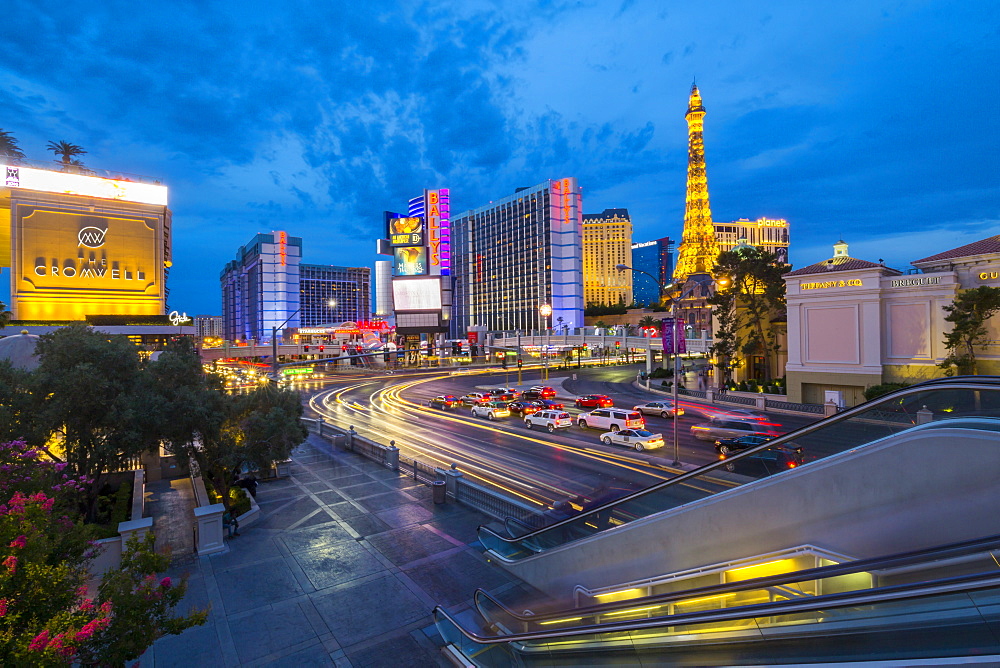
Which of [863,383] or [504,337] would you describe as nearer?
[863,383]

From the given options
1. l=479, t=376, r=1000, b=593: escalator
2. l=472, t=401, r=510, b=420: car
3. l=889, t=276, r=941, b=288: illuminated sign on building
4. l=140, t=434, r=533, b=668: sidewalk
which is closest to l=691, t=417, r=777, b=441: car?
l=472, t=401, r=510, b=420: car

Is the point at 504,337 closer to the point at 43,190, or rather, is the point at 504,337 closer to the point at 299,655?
the point at 43,190

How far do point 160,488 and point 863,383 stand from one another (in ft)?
144

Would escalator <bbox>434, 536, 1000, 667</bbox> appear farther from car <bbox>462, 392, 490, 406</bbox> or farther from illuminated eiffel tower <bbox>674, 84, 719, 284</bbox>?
illuminated eiffel tower <bbox>674, 84, 719, 284</bbox>

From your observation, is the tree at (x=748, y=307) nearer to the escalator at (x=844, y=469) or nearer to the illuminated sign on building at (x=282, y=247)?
the escalator at (x=844, y=469)

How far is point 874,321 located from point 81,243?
83.8 meters

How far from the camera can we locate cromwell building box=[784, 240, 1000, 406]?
1240 inches

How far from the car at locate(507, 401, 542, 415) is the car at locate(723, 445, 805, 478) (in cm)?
2891

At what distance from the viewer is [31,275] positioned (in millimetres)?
56344

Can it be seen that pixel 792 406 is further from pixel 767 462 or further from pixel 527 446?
pixel 767 462

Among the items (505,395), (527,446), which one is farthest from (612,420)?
(505,395)

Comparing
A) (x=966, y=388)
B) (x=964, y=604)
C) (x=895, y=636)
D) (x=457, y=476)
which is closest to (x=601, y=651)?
(x=895, y=636)

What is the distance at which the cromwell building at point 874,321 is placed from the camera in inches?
1240

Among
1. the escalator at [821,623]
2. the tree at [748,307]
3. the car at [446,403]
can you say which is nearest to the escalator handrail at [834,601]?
the escalator at [821,623]
